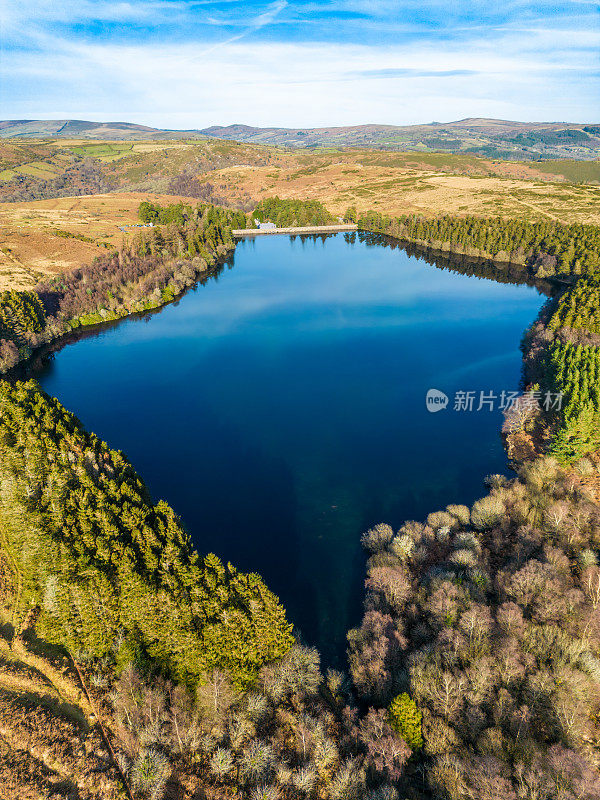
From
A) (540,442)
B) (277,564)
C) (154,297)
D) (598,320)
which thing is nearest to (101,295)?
(154,297)

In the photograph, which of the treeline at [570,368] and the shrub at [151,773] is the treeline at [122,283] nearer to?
the shrub at [151,773]

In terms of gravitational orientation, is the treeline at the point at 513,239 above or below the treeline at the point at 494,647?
above

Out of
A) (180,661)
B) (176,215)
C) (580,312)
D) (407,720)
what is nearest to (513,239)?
(580,312)

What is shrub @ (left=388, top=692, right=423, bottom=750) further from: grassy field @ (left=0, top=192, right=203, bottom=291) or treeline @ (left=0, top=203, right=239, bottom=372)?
grassy field @ (left=0, top=192, right=203, bottom=291)

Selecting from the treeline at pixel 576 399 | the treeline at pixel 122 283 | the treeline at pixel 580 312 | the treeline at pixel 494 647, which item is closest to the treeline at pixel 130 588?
the treeline at pixel 494 647

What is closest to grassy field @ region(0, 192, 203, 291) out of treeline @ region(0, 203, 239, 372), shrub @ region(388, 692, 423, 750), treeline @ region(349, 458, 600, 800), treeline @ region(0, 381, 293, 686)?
treeline @ region(0, 203, 239, 372)
